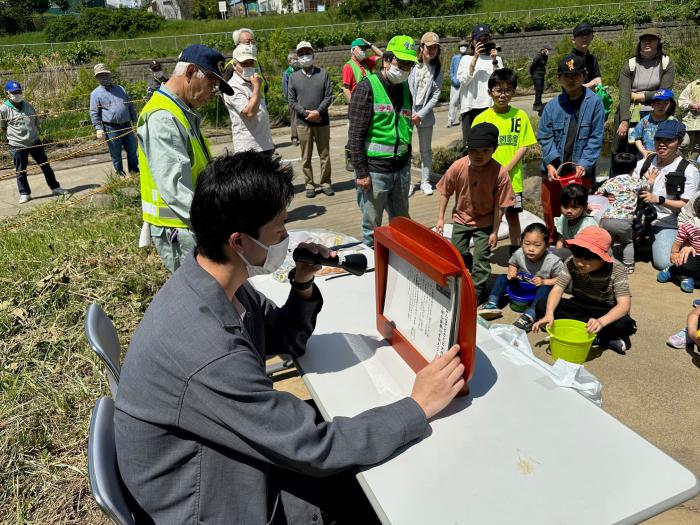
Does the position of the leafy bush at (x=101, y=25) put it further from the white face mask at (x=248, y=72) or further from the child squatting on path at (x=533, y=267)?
the child squatting on path at (x=533, y=267)

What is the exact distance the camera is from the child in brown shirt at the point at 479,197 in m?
3.58

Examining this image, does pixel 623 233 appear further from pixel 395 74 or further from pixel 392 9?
pixel 392 9

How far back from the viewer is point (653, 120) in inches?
199

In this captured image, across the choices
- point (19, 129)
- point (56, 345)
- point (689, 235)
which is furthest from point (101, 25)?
point (689, 235)

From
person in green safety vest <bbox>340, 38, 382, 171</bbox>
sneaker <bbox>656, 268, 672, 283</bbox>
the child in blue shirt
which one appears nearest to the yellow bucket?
sneaker <bbox>656, 268, 672, 283</bbox>

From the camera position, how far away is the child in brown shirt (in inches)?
141

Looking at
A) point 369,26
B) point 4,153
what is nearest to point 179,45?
point 369,26

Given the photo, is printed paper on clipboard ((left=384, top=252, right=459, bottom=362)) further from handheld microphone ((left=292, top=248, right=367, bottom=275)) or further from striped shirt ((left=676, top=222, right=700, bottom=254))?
striped shirt ((left=676, top=222, right=700, bottom=254))

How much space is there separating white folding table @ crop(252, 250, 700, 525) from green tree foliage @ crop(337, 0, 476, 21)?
107 feet

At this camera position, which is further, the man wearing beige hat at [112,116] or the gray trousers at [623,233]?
the man wearing beige hat at [112,116]

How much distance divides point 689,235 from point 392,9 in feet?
103

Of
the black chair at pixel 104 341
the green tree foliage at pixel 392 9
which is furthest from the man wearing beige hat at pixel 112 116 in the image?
the green tree foliage at pixel 392 9

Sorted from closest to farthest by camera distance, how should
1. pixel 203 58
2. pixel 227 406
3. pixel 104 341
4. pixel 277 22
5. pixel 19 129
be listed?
pixel 227 406, pixel 104 341, pixel 203 58, pixel 19 129, pixel 277 22

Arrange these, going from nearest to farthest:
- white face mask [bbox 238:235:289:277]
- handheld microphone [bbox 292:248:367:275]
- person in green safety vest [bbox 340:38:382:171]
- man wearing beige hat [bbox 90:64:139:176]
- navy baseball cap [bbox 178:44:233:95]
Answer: white face mask [bbox 238:235:289:277] → handheld microphone [bbox 292:248:367:275] → navy baseball cap [bbox 178:44:233:95] → person in green safety vest [bbox 340:38:382:171] → man wearing beige hat [bbox 90:64:139:176]
